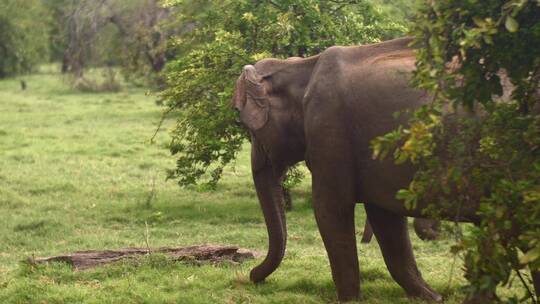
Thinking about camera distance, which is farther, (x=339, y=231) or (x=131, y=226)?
(x=131, y=226)

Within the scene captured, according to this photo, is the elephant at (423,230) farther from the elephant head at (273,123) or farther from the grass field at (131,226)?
the elephant head at (273,123)

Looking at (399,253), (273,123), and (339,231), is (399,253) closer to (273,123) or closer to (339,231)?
(339,231)

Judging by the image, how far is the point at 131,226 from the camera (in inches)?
484

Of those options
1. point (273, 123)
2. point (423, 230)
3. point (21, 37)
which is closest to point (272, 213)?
point (273, 123)

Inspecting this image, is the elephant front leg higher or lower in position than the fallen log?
higher

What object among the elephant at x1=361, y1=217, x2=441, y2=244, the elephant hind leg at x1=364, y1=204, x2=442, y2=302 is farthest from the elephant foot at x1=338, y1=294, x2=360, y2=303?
the elephant at x1=361, y1=217, x2=441, y2=244

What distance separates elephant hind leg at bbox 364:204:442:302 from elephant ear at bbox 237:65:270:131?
1.16 m

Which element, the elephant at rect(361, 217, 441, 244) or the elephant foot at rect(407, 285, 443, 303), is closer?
the elephant foot at rect(407, 285, 443, 303)

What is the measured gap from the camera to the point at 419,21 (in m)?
4.44

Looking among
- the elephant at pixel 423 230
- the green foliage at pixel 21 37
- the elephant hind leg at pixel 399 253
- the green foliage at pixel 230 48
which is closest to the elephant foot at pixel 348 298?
the elephant hind leg at pixel 399 253

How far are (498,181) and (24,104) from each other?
26477mm

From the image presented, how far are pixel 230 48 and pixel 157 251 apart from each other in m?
3.62

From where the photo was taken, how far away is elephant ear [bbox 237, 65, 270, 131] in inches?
289

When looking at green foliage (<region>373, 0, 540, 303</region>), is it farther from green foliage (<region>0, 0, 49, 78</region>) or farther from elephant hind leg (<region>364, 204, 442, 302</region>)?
green foliage (<region>0, 0, 49, 78</region>)
